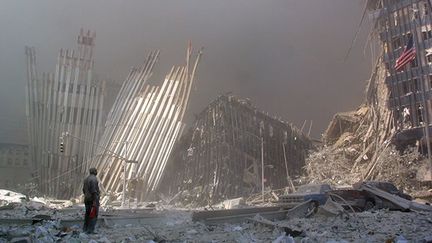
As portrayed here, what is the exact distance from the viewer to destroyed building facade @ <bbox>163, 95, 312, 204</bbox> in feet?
108

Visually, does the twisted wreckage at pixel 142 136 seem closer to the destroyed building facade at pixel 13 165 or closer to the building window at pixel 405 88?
the destroyed building facade at pixel 13 165

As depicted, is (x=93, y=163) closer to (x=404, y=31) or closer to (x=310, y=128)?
(x=310, y=128)

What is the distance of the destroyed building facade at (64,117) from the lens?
103 ft

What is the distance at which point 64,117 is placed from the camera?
1262 inches

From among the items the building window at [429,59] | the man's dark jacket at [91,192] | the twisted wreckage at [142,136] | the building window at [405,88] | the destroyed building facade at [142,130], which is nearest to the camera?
the man's dark jacket at [91,192]

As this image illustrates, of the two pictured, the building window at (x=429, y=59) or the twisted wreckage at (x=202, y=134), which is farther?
the building window at (x=429, y=59)

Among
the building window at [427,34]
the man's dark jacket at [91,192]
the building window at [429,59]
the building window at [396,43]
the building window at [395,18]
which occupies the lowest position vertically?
the man's dark jacket at [91,192]

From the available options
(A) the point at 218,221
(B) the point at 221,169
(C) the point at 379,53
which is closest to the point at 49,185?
(B) the point at 221,169

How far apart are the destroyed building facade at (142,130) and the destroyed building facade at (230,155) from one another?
8.60ft

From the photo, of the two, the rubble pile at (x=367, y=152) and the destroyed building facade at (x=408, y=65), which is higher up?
the destroyed building facade at (x=408, y=65)

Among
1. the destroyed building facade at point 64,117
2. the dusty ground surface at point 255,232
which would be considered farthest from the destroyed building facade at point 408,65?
the dusty ground surface at point 255,232

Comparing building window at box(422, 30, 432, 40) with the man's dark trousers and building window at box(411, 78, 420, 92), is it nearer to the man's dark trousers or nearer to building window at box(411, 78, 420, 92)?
building window at box(411, 78, 420, 92)

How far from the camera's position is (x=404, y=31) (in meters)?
37.8

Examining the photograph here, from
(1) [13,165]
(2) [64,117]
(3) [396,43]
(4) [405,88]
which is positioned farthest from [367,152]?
(1) [13,165]
